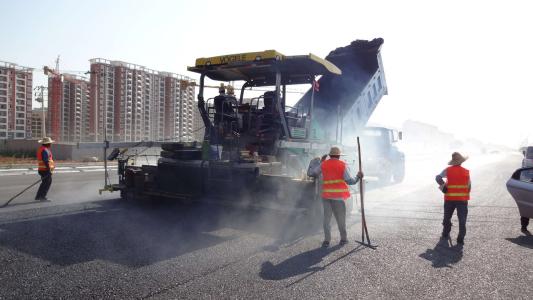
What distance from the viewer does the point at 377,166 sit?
13469mm

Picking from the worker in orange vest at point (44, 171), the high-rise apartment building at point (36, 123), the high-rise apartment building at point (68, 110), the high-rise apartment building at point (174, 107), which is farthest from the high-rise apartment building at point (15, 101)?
the worker in orange vest at point (44, 171)

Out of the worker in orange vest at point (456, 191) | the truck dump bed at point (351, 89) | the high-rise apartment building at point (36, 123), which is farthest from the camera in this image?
the high-rise apartment building at point (36, 123)

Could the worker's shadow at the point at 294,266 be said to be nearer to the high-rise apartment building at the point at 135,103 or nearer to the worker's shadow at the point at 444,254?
the worker's shadow at the point at 444,254

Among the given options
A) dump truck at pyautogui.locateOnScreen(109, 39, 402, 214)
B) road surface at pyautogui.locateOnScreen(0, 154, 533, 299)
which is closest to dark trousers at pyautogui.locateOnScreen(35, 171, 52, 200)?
road surface at pyautogui.locateOnScreen(0, 154, 533, 299)

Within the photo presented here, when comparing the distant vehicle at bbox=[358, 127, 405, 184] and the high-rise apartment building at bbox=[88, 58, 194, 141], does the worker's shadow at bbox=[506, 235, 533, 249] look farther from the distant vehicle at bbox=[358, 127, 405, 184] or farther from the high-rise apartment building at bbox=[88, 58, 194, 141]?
the high-rise apartment building at bbox=[88, 58, 194, 141]

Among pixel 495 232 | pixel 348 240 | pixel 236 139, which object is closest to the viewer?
pixel 348 240

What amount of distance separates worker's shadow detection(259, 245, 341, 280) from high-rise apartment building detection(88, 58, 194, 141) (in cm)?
3126

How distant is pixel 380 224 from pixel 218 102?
3785 mm

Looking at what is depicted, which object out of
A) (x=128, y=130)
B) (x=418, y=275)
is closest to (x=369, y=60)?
(x=418, y=275)

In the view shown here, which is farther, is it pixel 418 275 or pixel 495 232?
pixel 495 232

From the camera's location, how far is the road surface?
12.9ft

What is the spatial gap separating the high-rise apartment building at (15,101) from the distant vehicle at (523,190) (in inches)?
1548

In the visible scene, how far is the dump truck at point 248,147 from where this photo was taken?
6836mm

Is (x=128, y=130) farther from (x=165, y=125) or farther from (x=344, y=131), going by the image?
(x=344, y=131)
